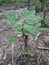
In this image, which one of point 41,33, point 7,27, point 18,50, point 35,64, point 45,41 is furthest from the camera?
point 7,27

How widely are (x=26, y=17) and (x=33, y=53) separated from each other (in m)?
0.56

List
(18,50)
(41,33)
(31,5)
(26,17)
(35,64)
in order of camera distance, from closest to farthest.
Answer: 1. (26,17)
2. (35,64)
3. (18,50)
4. (41,33)
5. (31,5)

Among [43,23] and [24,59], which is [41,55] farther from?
[43,23]

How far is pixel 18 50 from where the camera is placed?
229 centimetres

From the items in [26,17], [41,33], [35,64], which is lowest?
[35,64]

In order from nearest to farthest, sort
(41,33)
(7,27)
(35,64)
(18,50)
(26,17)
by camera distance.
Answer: (26,17) < (35,64) < (18,50) < (41,33) < (7,27)

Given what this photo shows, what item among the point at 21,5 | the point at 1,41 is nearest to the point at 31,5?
the point at 21,5

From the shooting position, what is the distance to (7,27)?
290 centimetres

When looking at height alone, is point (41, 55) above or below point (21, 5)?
below

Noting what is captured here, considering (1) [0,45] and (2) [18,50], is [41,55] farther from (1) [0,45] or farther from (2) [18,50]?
(1) [0,45]

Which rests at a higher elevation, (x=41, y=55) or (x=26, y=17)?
(x=26, y=17)

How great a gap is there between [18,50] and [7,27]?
0.72 metres

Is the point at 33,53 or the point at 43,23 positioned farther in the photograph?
the point at 43,23

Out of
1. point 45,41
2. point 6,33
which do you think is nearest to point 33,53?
point 45,41
